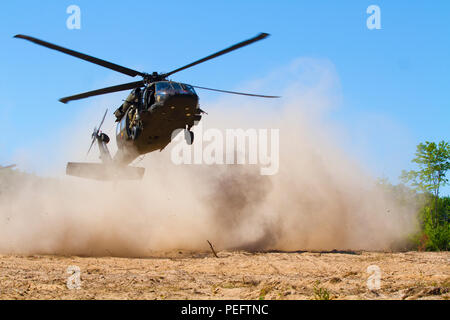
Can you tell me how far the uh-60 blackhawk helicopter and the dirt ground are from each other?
350cm

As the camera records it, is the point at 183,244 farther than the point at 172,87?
Yes

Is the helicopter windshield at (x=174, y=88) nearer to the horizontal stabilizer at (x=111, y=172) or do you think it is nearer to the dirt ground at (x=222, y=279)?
the horizontal stabilizer at (x=111, y=172)

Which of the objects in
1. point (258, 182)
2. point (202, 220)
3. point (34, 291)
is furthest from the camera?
point (258, 182)

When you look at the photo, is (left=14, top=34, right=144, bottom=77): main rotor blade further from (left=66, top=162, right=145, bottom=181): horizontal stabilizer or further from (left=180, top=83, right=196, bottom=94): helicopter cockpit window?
(left=66, top=162, right=145, bottom=181): horizontal stabilizer

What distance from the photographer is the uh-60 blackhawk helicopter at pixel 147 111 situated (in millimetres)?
11047

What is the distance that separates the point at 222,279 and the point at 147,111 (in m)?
5.25

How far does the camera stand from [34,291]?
7.04 meters

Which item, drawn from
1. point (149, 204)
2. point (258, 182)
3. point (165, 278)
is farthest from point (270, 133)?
point (165, 278)

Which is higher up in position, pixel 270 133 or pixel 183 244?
pixel 270 133

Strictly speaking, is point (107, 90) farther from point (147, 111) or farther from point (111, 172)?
point (111, 172)

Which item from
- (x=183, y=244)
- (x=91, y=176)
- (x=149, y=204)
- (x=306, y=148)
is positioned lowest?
(x=183, y=244)

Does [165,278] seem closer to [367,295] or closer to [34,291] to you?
[34,291]

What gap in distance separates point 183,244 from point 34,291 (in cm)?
1078
